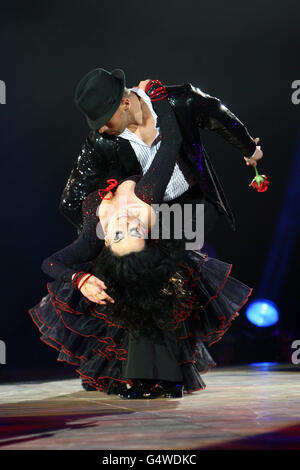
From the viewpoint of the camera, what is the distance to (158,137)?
7.13ft

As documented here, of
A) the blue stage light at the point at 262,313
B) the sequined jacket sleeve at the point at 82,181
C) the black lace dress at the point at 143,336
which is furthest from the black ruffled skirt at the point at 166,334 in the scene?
the blue stage light at the point at 262,313

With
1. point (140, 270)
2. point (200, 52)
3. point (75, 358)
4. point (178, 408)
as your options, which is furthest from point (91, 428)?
point (200, 52)

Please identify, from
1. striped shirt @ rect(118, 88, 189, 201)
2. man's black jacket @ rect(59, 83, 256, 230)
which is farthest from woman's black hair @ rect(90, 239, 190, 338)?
man's black jacket @ rect(59, 83, 256, 230)

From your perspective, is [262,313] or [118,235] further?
[262,313]

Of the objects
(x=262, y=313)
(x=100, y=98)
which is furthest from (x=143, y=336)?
(x=262, y=313)

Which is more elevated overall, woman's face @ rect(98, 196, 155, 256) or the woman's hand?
woman's face @ rect(98, 196, 155, 256)

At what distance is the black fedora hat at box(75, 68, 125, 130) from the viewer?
1998 mm

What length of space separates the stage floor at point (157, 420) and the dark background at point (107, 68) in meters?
2.55

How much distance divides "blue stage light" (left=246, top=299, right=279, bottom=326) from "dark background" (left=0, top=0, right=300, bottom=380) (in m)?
0.09

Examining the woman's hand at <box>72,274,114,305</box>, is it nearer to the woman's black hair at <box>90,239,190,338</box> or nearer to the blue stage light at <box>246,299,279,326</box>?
the woman's black hair at <box>90,239,190,338</box>

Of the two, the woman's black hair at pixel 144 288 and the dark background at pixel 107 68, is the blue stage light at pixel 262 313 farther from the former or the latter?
the woman's black hair at pixel 144 288

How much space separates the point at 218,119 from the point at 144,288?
2.37ft

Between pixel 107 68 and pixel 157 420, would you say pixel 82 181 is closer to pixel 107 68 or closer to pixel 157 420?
pixel 157 420

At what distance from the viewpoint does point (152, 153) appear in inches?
86.9
